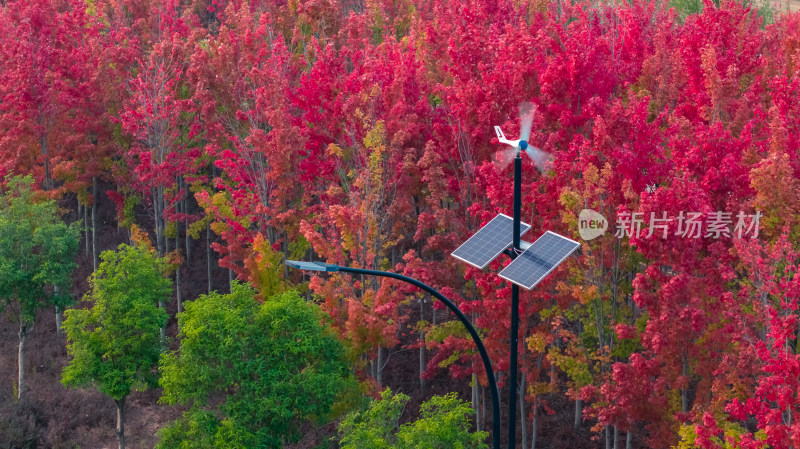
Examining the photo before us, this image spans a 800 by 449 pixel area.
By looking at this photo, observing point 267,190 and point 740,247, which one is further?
point 267,190

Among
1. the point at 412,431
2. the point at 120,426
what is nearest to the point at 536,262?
the point at 412,431

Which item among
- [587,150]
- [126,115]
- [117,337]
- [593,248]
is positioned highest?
[126,115]

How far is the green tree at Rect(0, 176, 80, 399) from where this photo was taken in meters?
28.8

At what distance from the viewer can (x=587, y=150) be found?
21.0 meters

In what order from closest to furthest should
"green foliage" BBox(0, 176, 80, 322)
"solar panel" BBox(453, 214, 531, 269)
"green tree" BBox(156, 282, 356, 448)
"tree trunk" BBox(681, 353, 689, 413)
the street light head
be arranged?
the street light head, "solar panel" BBox(453, 214, 531, 269), "tree trunk" BBox(681, 353, 689, 413), "green tree" BBox(156, 282, 356, 448), "green foliage" BBox(0, 176, 80, 322)

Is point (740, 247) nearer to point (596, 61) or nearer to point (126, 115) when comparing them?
point (596, 61)

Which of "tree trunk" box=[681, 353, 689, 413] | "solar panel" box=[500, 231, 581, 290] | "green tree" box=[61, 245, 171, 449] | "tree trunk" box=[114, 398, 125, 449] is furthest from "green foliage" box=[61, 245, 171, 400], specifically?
"tree trunk" box=[681, 353, 689, 413]

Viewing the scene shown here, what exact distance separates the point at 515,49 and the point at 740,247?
9.92 metres

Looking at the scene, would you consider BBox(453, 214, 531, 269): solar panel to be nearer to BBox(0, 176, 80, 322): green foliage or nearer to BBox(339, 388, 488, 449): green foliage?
BBox(339, 388, 488, 449): green foliage

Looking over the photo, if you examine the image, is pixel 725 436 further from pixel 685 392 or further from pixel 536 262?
pixel 536 262

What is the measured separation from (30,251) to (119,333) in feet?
19.7

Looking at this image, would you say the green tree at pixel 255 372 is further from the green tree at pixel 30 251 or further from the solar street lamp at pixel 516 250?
the green tree at pixel 30 251

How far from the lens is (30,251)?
29.5 m

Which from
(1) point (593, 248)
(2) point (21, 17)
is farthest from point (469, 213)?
(2) point (21, 17)
